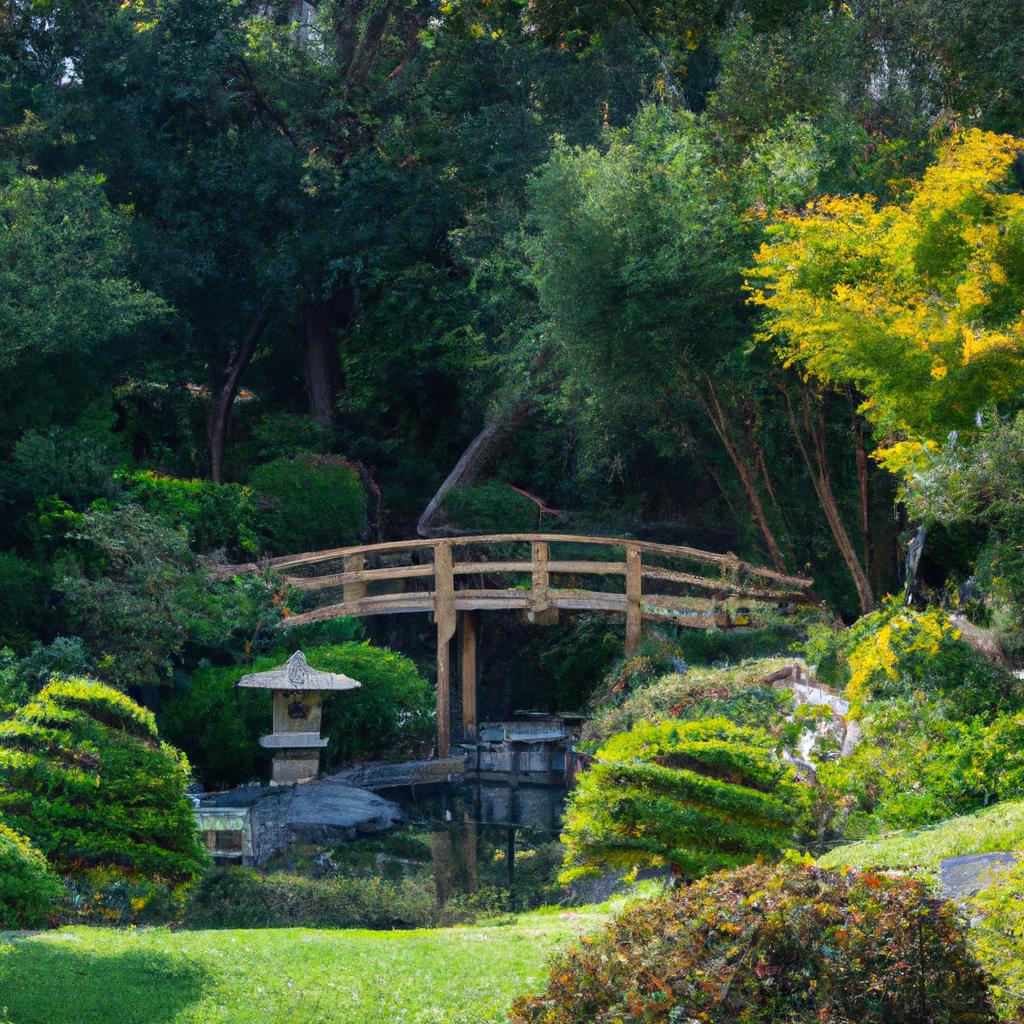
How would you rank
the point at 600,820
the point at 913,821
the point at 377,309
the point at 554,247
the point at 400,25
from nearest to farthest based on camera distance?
1. the point at 600,820
2. the point at 913,821
3. the point at 554,247
4. the point at 377,309
5. the point at 400,25

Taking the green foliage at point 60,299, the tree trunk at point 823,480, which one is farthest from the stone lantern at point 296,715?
the tree trunk at point 823,480

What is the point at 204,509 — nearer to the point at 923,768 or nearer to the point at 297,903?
the point at 297,903

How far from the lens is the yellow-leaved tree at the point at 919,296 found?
16.2 metres

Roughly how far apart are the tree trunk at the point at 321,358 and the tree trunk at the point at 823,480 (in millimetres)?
11127

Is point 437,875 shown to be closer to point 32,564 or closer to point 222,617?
point 222,617

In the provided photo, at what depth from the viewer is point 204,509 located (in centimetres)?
2348

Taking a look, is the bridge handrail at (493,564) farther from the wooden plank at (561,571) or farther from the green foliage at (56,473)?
the green foliage at (56,473)

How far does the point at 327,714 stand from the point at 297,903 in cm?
591

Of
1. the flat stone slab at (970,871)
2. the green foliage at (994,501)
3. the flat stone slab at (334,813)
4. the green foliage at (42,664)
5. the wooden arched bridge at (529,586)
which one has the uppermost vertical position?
the green foliage at (994,501)

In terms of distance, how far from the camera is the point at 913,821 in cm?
1249

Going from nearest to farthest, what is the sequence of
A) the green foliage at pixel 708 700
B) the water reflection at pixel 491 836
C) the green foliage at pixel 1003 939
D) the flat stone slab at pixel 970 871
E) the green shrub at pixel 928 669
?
the green foliage at pixel 1003 939
the flat stone slab at pixel 970 871
the green shrub at pixel 928 669
the water reflection at pixel 491 836
the green foliage at pixel 708 700

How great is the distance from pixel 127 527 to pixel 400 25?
15964 mm

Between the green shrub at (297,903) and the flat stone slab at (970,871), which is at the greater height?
the flat stone slab at (970,871)

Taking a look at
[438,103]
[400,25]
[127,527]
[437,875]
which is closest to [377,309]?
[438,103]
